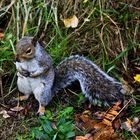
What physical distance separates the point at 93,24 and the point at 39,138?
1.31 meters

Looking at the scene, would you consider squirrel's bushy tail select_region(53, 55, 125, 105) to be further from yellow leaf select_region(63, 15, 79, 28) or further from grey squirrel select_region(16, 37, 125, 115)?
yellow leaf select_region(63, 15, 79, 28)

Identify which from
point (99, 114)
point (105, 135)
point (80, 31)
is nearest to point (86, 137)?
point (105, 135)

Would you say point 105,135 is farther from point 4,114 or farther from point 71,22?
point 71,22

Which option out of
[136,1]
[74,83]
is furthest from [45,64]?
[136,1]

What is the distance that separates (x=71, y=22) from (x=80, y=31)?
0.11m

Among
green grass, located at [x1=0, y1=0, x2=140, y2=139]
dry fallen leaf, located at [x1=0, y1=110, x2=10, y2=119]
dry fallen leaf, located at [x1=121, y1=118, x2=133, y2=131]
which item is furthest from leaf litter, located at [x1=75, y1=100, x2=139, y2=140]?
dry fallen leaf, located at [x1=0, y1=110, x2=10, y2=119]

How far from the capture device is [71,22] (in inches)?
170

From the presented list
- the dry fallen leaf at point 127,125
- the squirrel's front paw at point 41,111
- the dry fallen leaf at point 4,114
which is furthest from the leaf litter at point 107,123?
the dry fallen leaf at point 4,114

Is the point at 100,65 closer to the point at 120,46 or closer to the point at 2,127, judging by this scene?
the point at 120,46

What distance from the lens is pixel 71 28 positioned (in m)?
4.33

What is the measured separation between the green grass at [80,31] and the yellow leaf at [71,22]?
36 mm

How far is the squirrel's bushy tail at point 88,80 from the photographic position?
371cm

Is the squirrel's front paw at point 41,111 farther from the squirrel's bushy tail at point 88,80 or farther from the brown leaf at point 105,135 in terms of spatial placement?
the brown leaf at point 105,135

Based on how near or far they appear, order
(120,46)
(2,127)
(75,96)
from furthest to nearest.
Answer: (120,46)
(75,96)
(2,127)
